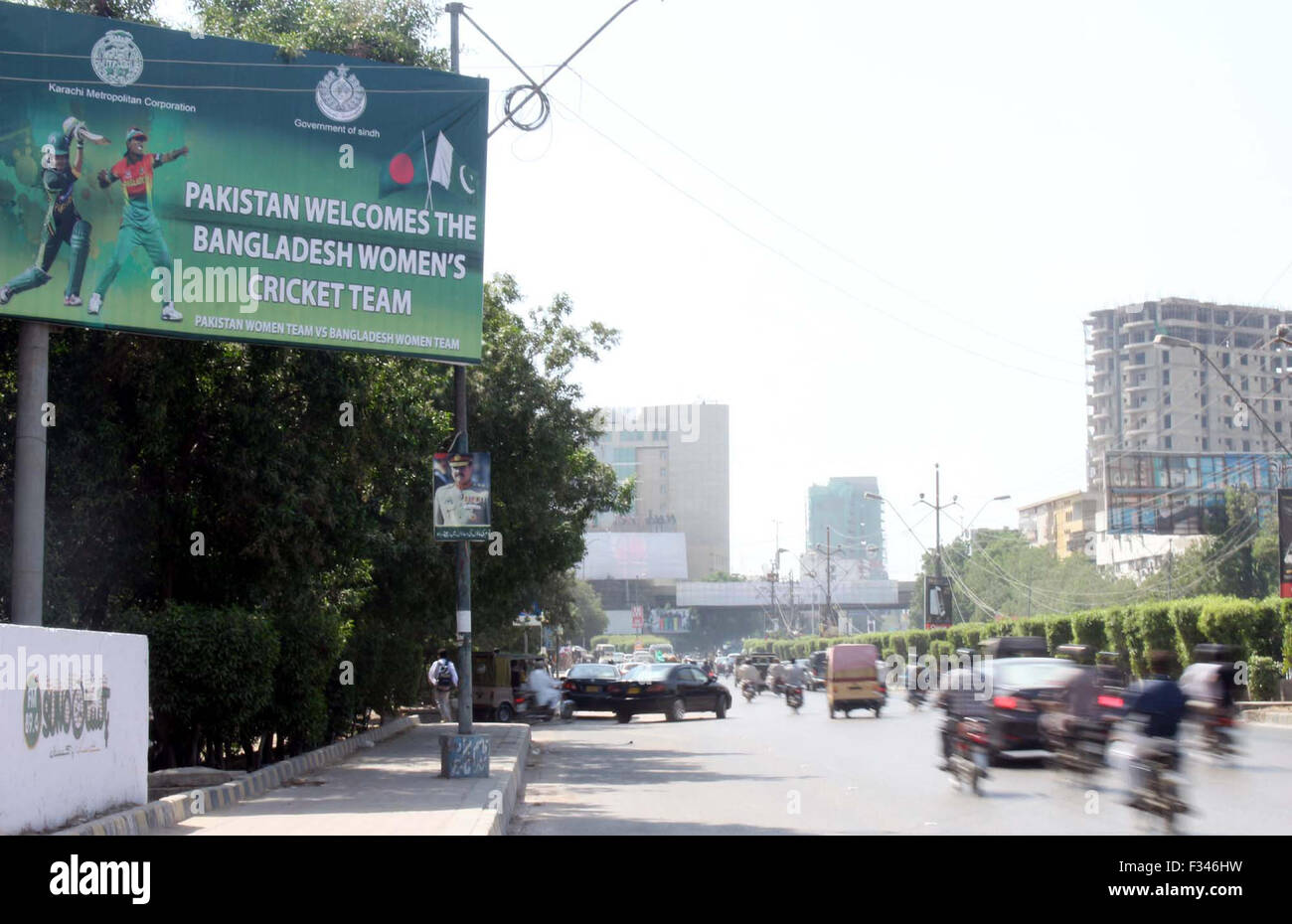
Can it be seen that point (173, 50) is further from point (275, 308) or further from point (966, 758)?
point (966, 758)

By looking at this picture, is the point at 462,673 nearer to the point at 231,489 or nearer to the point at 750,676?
the point at 231,489

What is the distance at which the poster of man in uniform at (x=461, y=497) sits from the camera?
17750 mm

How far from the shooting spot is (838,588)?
134 m

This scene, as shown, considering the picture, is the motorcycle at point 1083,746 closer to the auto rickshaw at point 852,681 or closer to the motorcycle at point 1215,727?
the motorcycle at point 1215,727

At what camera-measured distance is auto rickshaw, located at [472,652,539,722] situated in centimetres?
3772

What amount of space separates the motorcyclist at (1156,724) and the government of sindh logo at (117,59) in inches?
527

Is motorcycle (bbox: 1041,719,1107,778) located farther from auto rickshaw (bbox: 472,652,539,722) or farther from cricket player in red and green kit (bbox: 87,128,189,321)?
auto rickshaw (bbox: 472,652,539,722)

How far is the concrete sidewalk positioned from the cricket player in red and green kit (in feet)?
19.8

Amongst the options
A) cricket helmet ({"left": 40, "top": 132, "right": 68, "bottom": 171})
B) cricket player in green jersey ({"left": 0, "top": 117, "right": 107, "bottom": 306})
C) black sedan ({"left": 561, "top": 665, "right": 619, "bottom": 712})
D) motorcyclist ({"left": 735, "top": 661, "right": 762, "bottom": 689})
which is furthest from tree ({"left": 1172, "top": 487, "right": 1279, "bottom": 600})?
cricket helmet ({"left": 40, "top": 132, "right": 68, "bottom": 171})

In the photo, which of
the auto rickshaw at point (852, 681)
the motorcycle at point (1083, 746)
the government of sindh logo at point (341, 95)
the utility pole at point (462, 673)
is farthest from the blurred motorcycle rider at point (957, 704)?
the auto rickshaw at point (852, 681)
